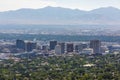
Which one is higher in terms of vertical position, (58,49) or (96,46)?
(96,46)

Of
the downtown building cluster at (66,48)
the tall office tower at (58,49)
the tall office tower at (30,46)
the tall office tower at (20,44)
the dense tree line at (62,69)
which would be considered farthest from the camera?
the tall office tower at (20,44)

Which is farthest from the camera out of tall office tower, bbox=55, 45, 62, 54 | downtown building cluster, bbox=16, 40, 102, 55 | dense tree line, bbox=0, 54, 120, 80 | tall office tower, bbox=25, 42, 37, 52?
tall office tower, bbox=25, 42, 37, 52

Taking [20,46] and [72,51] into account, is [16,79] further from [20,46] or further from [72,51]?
[20,46]

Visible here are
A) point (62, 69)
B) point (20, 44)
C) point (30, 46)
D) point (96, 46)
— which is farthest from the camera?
point (20, 44)

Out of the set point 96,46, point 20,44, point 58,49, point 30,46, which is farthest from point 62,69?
point 20,44

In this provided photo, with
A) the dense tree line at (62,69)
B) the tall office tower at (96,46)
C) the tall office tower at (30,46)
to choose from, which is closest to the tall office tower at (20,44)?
the tall office tower at (30,46)

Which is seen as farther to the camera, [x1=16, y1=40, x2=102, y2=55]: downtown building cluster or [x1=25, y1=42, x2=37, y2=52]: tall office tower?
[x1=25, y1=42, x2=37, y2=52]: tall office tower

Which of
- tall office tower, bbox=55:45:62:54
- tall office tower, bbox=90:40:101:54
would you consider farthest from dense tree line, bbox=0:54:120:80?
tall office tower, bbox=90:40:101:54

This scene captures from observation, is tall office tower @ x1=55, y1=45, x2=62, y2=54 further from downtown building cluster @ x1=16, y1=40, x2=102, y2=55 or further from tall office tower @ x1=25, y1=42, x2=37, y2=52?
tall office tower @ x1=25, y1=42, x2=37, y2=52

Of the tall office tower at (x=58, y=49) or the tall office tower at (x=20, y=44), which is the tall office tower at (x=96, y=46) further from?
the tall office tower at (x=20, y=44)

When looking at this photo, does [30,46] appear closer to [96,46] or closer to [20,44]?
[20,44]

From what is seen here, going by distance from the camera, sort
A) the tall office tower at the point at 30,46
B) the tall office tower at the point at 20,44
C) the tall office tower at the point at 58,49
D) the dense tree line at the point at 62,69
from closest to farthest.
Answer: the dense tree line at the point at 62,69
the tall office tower at the point at 58,49
the tall office tower at the point at 30,46
the tall office tower at the point at 20,44
